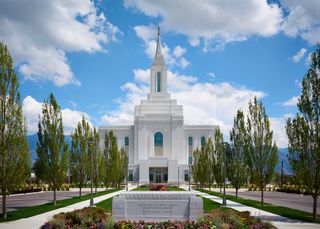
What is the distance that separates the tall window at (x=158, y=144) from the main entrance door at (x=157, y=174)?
18.0ft

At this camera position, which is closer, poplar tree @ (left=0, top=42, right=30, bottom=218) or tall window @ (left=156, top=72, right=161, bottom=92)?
poplar tree @ (left=0, top=42, right=30, bottom=218)

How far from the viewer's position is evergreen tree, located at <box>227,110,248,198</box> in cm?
3016

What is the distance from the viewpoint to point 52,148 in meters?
25.7

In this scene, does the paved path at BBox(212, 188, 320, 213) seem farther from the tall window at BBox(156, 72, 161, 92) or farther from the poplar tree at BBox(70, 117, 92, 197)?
the tall window at BBox(156, 72, 161, 92)

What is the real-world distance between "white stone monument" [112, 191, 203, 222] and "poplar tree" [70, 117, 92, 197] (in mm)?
18404

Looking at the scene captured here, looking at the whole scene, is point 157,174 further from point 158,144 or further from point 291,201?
point 291,201

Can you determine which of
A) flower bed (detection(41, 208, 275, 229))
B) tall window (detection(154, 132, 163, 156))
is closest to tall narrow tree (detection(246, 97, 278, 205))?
flower bed (detection(41, 208, 275, 229))

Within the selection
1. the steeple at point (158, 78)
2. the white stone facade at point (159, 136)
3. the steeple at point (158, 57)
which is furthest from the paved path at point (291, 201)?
the steeple at point (158, 57)

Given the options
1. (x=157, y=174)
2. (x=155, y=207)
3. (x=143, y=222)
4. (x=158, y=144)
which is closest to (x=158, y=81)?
(x=158, y=144)

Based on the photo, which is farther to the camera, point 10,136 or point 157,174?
point 157,174

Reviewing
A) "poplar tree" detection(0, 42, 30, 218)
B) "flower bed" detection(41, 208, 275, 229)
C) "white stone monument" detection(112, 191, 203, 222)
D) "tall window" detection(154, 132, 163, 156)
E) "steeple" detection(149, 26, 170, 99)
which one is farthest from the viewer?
"steeple" detection(149, 26, 170, 99)

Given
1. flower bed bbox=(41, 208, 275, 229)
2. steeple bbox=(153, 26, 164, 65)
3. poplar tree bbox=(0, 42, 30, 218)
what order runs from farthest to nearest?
steeple bbox=(153, 26, 164, 65) < poplar tree bbox=(0, 42, 30, 218) < flower bed bbox=(41, 208, 275, 229)

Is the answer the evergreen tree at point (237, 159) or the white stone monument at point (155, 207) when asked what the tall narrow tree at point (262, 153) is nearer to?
the evergreen tree at point (237, 159)

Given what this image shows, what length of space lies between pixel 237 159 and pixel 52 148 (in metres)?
14.4
